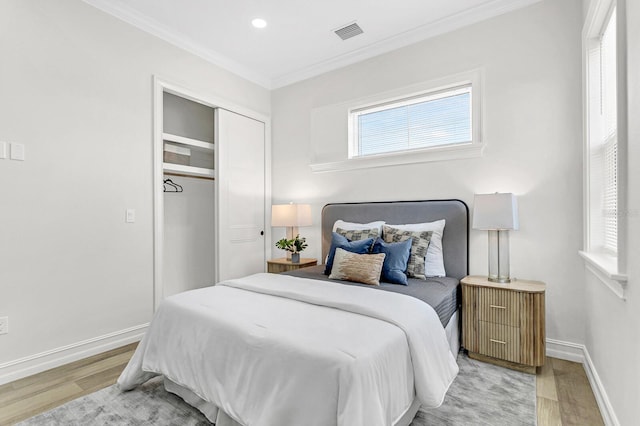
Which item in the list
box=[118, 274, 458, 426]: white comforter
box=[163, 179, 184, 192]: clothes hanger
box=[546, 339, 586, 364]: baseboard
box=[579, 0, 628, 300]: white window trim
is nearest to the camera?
box=[118, 274, 458, 426]: white comforter

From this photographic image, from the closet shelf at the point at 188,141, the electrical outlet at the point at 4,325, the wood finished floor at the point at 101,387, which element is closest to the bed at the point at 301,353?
the wood finished floor at the point at 101,387

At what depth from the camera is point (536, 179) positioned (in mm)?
2666

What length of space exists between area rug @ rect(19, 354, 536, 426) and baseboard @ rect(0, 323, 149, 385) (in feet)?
2.23

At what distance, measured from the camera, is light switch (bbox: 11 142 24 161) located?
2312mm

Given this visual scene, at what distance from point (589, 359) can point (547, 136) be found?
1.65m

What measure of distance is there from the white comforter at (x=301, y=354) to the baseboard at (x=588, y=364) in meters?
0.78

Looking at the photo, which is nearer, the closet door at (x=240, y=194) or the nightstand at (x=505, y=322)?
the nightstand at (x=505, y=322)

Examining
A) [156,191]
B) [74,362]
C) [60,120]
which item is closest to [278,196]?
[156,191]

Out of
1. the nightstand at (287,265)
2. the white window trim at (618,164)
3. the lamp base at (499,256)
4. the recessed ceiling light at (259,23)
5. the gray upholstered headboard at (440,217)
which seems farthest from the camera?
the nightstand at (287,265)

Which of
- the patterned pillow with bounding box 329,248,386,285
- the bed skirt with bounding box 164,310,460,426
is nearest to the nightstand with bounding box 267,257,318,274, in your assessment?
the patterned pillow with bounding box 329,248,386,285

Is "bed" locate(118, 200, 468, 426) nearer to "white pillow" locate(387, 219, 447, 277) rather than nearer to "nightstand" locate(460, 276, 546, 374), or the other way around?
"nightstand" locate(460, 276, 546, 374)

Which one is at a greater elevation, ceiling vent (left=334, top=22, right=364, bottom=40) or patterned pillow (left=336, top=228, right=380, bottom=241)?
ceiling vent (left=334, top=22, right=364, bottom=40)

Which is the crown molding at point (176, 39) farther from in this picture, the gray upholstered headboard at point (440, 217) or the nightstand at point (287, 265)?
the nightstand at point (287, 265)

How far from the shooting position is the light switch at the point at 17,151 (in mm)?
2312
